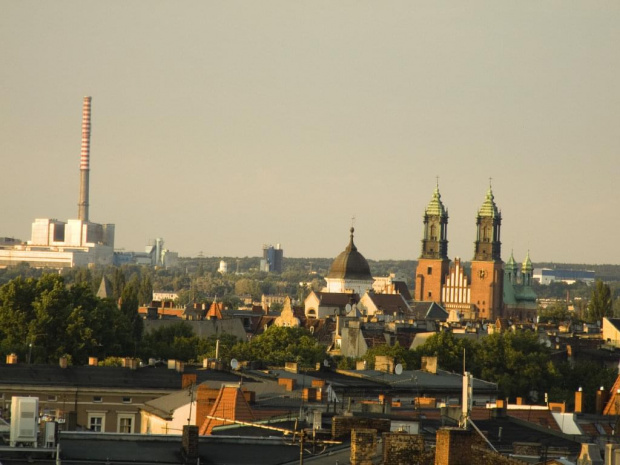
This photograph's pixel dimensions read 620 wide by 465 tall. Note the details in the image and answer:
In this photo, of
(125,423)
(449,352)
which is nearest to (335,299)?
(449,352)

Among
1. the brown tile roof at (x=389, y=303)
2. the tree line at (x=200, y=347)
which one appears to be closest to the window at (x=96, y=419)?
the tree line at (x=200, y=347)

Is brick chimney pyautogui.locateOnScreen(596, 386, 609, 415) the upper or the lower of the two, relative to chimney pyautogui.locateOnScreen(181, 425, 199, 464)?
lower

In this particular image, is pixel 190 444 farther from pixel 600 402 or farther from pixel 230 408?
pixel 600 402

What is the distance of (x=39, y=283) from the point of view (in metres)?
112

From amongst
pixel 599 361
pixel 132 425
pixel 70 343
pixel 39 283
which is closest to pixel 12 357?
pixel 132 425

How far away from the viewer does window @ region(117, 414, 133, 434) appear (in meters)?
61.2

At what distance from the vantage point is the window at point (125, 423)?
6122 centimetres

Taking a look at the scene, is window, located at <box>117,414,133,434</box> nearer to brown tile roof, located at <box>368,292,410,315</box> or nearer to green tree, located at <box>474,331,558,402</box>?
green tree, located at <box>474,331,558,402</box>

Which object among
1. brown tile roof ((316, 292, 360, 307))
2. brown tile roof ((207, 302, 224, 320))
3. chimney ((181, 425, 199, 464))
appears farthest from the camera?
brown tile roof ((316, 292, 360, 307))

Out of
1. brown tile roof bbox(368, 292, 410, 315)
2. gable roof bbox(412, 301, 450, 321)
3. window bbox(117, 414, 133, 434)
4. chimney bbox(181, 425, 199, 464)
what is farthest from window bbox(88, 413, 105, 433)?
gable roof bbox(412, 301, 450, 321)

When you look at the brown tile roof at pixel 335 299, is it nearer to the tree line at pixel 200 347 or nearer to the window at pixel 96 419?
the tree line at pixel 200 347

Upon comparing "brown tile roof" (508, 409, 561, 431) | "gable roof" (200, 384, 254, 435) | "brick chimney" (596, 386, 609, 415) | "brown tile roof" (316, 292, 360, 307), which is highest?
"brown tile roof" (316, 292, 360, 307)

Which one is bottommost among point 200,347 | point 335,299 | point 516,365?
point 200,347

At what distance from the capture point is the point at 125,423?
62.4 metres
